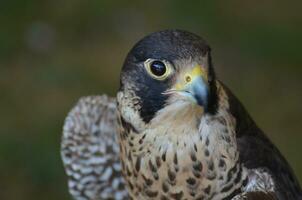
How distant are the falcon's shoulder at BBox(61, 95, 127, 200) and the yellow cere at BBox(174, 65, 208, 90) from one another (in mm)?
1354

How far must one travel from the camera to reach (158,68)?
3.61 meters

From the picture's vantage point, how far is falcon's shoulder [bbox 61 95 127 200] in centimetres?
485

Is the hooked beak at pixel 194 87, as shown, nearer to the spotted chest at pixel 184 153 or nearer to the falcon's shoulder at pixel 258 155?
the spotted chest at pixel 184 153

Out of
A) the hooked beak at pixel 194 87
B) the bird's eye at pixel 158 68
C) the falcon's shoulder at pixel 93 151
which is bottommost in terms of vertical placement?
the falcon's shoulder at pixel 93 151

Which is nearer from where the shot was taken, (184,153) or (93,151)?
(184,153)

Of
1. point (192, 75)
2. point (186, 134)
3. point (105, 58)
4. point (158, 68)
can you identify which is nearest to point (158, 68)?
point (158, 68)

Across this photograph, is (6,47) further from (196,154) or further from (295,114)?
(196,154)

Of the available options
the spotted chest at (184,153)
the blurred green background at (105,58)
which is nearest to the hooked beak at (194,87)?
the spotted chest at (184,153)

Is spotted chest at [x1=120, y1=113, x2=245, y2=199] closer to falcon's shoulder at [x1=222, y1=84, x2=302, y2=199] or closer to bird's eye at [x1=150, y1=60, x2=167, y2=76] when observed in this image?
falcon's shoulder at [x1=222, y1=84, x2=302, y2=199]

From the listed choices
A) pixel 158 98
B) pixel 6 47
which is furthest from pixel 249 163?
pixel 6 47

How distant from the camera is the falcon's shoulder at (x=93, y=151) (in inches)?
191

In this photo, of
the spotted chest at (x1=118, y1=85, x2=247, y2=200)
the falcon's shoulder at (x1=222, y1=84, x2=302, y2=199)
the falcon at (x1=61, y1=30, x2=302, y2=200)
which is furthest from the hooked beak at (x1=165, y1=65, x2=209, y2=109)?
the falcon's shoulder at (x1=222, y1=84, x2=302, y2=199)

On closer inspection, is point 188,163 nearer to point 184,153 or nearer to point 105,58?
point 184,153

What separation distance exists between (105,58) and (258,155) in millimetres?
3602
